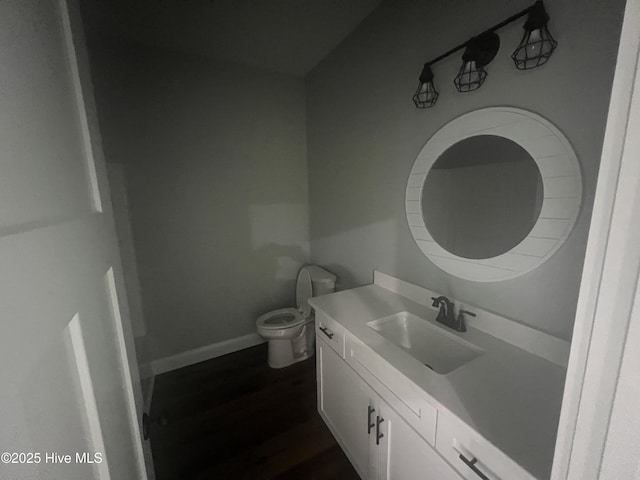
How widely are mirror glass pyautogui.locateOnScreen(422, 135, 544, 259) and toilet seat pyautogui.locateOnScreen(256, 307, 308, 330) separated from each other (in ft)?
4.38

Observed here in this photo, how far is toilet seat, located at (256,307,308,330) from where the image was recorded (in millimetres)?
2029

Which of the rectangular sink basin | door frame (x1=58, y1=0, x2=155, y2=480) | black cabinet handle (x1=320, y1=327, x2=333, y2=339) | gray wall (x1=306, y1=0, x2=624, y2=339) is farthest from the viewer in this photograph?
black cabinet handle (x1=320, y1=327, x2=333, y2=339)

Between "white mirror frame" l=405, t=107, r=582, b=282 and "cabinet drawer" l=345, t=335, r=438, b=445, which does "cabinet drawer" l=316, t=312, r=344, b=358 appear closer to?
"cabinet drawer" l=345, t=335, r=438, b=445

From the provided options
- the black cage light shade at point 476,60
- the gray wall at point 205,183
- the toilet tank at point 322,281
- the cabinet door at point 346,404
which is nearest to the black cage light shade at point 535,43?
the black cage light shade at point 476,60

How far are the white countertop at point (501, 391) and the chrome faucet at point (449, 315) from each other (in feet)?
0.10

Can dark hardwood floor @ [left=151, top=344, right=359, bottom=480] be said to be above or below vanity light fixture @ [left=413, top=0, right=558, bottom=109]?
below

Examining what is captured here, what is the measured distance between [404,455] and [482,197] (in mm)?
1119

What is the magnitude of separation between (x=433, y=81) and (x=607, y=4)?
0.59 meters

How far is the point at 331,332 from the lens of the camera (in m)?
1.33

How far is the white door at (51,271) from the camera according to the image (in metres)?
0.26

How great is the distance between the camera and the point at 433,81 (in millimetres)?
1241

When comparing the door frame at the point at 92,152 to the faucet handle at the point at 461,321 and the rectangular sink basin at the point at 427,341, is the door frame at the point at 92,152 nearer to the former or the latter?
the rectangular sink basin at the point at 427,341

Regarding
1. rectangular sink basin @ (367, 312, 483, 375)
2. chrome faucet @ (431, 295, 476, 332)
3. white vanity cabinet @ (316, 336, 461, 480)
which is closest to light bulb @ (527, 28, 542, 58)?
chrome faucet @ (431, 295, 476, 332)

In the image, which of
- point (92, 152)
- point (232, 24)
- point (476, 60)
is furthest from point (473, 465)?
point (232, 24)
